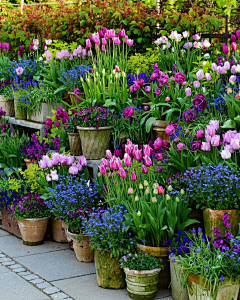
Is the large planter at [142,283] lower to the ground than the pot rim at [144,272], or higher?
lower

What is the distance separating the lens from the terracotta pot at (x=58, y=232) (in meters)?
5.59

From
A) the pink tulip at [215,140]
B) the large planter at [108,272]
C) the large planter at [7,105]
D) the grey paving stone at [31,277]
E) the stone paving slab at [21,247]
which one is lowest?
the stone paving slab at [21,247]

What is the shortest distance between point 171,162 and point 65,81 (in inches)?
89.4

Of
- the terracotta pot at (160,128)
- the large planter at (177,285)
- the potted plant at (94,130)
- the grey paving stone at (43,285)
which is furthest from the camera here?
the potted plant at (94,130)

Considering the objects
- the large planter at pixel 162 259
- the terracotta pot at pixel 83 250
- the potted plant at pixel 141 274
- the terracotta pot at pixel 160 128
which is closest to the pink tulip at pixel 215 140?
the large planter at pixel 162 259

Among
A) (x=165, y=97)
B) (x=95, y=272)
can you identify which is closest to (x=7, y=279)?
(x=95, y=272)

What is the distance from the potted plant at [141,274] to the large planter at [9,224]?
1969 millimetres

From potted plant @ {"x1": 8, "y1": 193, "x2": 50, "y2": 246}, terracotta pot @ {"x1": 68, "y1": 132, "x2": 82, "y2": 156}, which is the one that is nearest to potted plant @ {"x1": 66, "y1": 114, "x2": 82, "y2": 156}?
terracotta pot @ {"x1": 68, "y1": 132, "x2": 82, "y2": 156}

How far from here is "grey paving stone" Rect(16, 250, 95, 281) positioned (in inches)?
189

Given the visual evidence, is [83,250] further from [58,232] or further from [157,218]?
[157,218]

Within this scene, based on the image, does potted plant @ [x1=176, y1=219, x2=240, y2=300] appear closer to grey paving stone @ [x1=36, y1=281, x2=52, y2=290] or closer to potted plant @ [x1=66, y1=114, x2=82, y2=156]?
grey paving stone @ [x1=36, y1=281, x2=52, y2=290]

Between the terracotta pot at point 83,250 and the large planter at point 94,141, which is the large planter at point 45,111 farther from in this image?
the terracotta pot at point 83,250

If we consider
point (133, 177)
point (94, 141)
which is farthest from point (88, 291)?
point (94, 141)

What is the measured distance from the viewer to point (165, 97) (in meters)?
5.48
